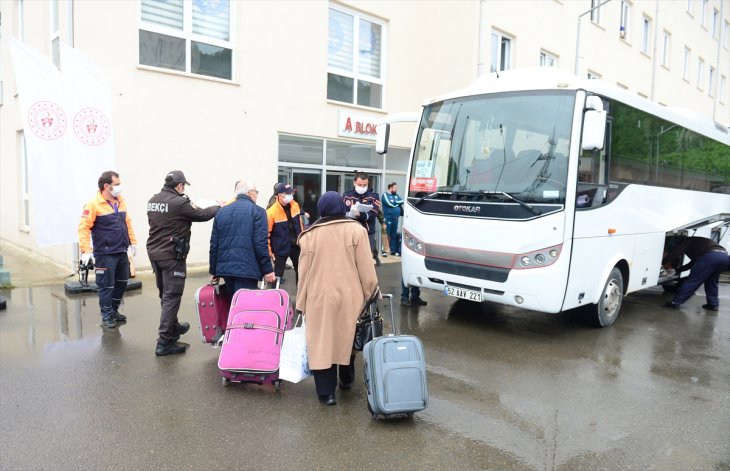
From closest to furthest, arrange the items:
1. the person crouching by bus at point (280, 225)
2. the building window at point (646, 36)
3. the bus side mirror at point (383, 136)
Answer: the person crouching by bus at point (280, 225)
the bus side mirror at point (383, 136)
the building window at point (646, 36)

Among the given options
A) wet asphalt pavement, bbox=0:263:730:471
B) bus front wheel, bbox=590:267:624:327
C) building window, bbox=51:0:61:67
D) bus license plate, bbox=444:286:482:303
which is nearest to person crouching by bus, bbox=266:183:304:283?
wet asphalt pavement, bbox=0:263:730:471

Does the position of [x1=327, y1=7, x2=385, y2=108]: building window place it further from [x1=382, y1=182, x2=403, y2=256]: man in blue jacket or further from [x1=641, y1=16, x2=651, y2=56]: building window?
[x1=641, y1=16, x2=651, y2=56]: building window

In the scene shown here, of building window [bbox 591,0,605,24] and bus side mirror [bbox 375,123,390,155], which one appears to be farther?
building window [bbox 591,0,605,24]

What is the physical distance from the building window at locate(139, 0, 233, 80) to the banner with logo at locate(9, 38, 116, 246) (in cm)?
193

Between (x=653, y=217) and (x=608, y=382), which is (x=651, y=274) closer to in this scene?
(x=653, y=217)

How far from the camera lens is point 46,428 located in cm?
389

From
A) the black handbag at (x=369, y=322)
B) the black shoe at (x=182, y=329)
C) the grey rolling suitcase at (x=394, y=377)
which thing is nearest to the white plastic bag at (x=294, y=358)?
the black handbag at (x=369, y=322)

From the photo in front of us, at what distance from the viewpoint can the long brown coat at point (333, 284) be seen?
420cm

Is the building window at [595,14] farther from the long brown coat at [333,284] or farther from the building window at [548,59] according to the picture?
the long brown coat at [333,284]

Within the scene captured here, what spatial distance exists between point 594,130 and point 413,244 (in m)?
2.60

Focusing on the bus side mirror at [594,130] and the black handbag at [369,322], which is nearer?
the black handbag at [369,322]

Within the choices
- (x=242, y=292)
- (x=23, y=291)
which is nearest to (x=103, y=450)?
(x=242, y=292)

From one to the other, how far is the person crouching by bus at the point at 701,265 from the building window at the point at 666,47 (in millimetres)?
20661

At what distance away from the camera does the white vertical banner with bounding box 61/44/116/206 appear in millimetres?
8070
